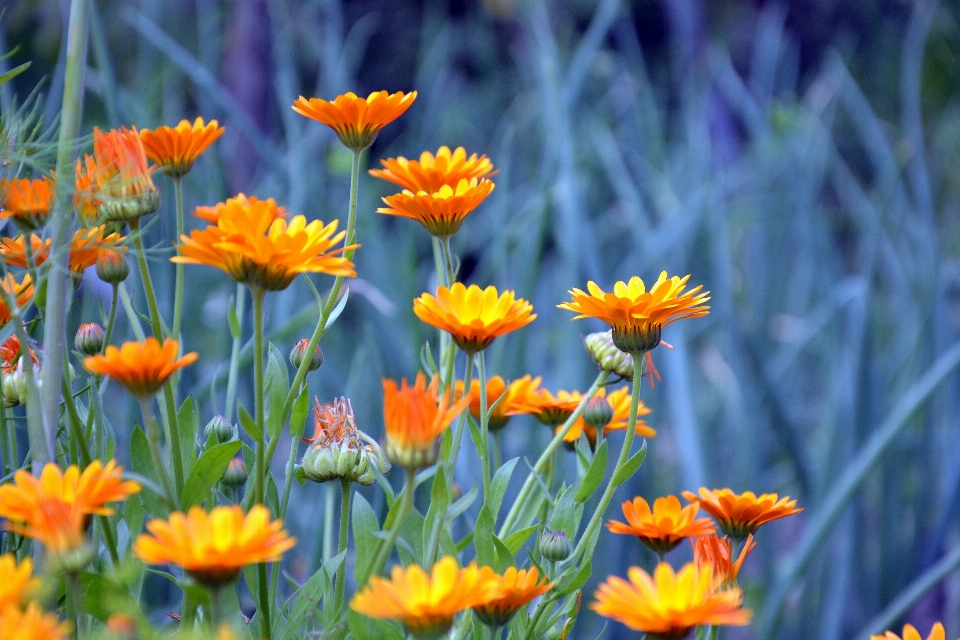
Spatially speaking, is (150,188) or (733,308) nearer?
(150,188)

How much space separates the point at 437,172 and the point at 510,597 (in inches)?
7.5

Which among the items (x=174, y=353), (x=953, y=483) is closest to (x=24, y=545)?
(x=174, y=353)

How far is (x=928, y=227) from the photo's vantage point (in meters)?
1.00

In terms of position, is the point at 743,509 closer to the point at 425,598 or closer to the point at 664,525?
the point at 664,525

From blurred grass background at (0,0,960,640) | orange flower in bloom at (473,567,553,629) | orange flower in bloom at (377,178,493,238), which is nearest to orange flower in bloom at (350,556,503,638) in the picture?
orange flower in bloom at (473,567,553,629)

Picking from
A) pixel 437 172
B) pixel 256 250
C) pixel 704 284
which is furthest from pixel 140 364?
pixel 704 284

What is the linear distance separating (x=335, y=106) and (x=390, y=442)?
0.15 metres

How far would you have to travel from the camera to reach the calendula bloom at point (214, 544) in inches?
8.7

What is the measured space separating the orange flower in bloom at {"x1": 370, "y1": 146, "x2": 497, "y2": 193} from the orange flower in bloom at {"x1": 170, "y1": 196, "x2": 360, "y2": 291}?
0.32 ft

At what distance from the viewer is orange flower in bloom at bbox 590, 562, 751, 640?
24 cm

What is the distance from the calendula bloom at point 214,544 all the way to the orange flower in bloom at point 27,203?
0.50 feet

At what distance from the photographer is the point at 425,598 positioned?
24cm

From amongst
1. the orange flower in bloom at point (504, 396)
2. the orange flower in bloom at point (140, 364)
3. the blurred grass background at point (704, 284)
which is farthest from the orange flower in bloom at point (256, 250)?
the blurred grass background at point (704, 284)

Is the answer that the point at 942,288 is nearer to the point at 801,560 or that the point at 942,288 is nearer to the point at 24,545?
the point at 801,560
